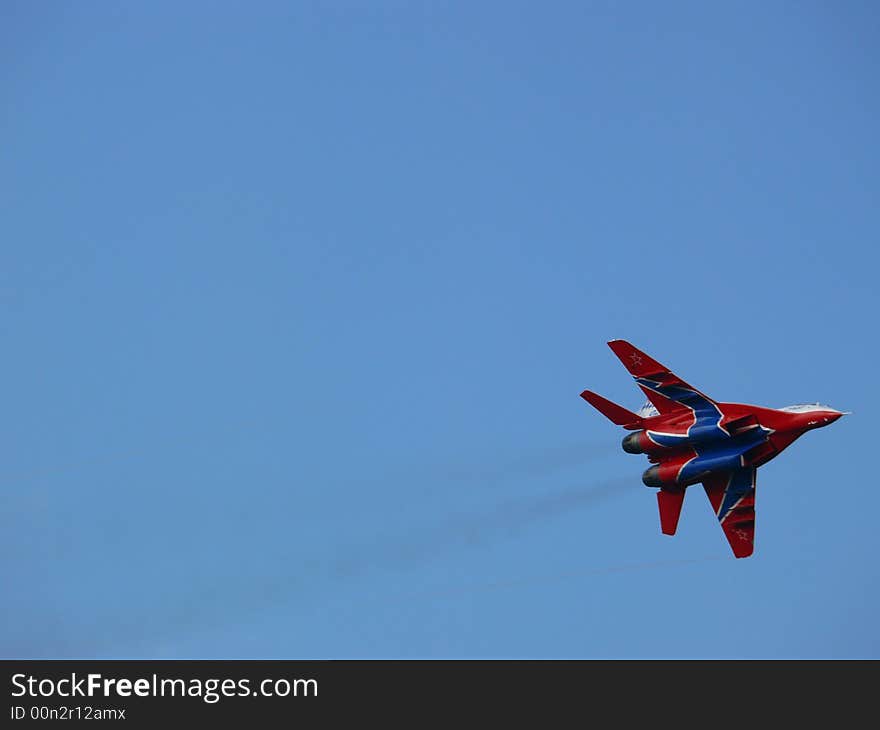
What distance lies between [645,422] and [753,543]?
295 inches

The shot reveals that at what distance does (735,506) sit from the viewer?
106688 millimetres

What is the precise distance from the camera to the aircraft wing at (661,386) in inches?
4114

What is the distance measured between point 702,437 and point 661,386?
2.94 metres

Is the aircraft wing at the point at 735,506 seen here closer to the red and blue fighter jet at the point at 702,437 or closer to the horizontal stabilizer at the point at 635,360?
the red and blue fighter jet at the point at 702,437

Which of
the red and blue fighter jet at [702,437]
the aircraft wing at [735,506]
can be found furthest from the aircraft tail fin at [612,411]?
the aircraft wing at [735,506]

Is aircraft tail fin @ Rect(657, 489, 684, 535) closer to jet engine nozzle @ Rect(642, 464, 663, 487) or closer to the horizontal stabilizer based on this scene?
jet engine nozzle @ Rect(642, 464, 663, 487)

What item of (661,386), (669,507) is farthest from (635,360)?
(669,507)

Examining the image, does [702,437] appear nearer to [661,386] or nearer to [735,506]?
[661,386]

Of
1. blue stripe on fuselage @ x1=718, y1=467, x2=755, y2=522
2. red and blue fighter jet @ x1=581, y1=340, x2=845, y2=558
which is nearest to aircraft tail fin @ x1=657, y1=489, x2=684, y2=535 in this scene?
red and blue fighter jet @ x1=581, y1=340, x2=845, y2=558
